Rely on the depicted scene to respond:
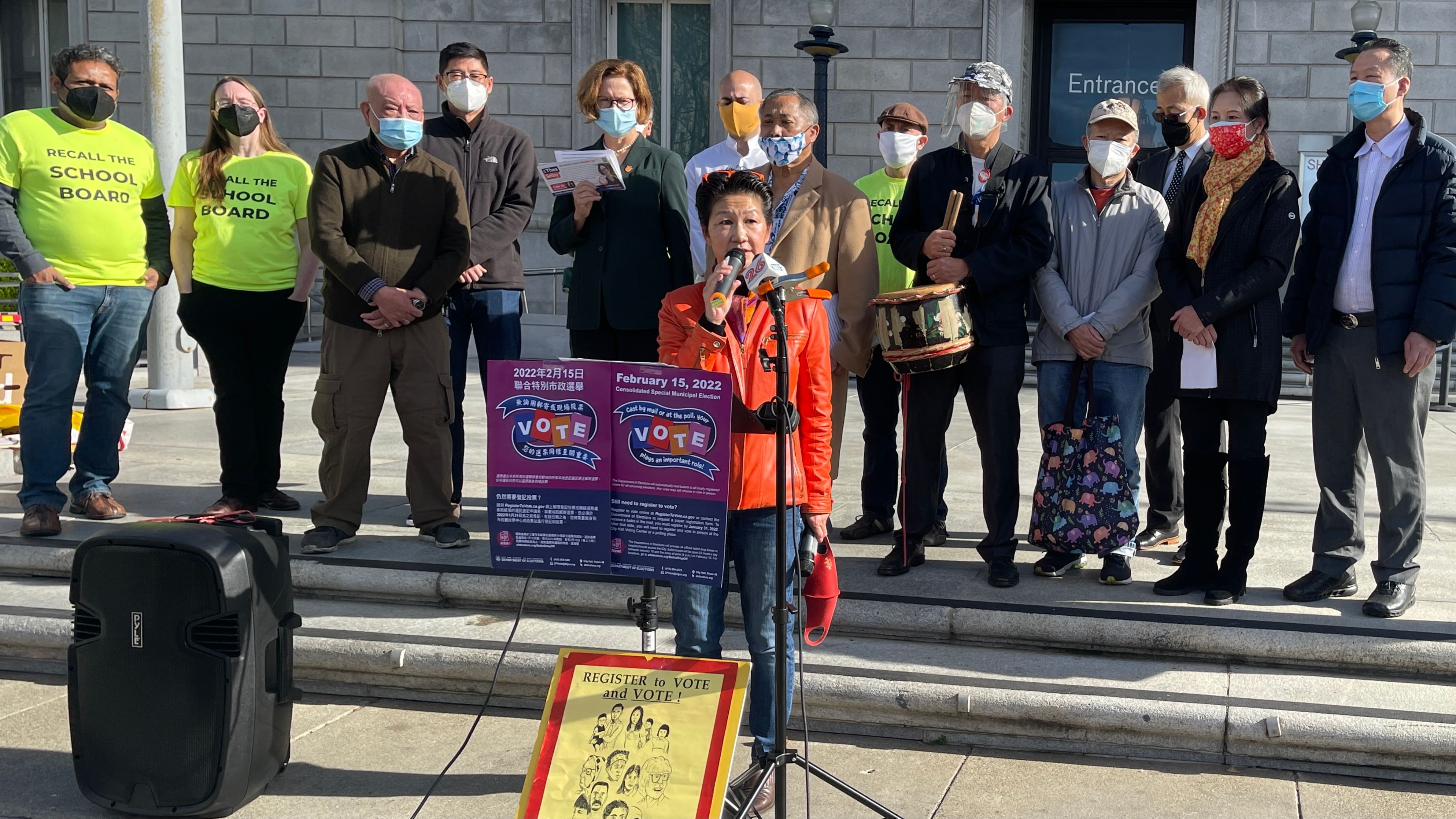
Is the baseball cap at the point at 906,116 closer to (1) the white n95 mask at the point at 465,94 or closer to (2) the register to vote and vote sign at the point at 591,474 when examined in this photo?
(1) the white n95 mask at the point at 465,94

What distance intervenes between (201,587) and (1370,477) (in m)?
6.60

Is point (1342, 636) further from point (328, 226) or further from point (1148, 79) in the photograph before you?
point (1148, 79)

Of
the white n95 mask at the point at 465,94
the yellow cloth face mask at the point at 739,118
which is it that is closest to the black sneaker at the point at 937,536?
the yellow cloth face mask at the point at 739,118

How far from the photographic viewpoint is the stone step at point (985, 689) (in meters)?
4.16

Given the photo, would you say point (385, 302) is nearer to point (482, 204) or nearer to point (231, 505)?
point (482, 204)

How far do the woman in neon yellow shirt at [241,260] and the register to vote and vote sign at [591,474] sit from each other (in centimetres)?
302

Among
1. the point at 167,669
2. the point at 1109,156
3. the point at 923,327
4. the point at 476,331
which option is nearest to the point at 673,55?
the point at 476,331

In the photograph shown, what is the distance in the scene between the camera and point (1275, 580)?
17.8 feet

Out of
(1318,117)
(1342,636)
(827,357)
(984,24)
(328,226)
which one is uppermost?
(984,24)

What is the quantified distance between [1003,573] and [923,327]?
1.03 metres

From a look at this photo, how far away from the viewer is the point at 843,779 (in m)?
4.14

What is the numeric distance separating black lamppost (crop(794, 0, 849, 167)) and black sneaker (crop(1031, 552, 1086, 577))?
758cm

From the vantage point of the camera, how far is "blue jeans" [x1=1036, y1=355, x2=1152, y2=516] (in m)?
5.41

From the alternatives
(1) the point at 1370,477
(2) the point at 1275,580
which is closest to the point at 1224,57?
(1) the point at 1370,477
